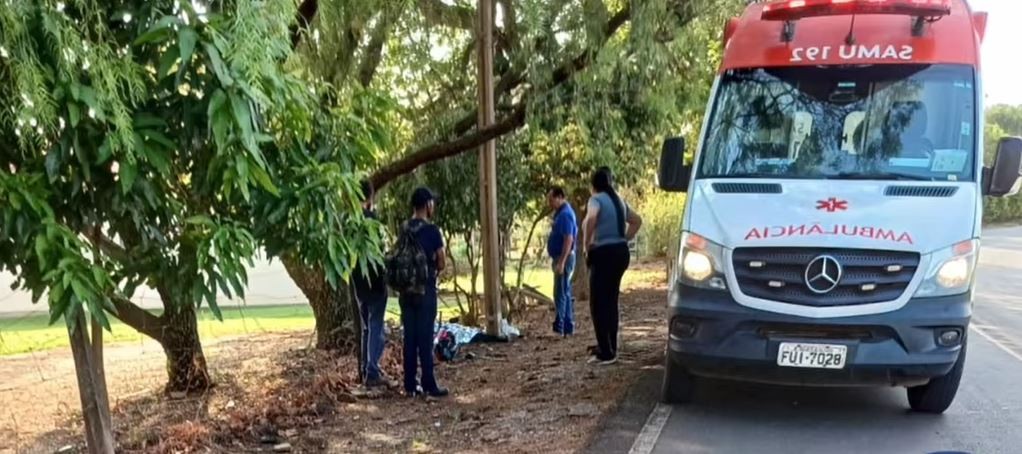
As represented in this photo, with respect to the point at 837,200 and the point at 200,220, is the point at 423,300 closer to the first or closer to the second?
the point at 837,200

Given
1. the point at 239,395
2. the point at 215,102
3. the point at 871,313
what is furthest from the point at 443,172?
the point at 215,102

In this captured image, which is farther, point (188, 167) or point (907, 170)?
point (907, 170)

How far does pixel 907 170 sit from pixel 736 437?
216 cm

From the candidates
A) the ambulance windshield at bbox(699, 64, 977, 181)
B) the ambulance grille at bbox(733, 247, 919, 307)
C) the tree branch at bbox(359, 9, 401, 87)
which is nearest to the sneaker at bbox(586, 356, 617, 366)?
the ambulance windshield at bbox(699, 64, 977, 181)

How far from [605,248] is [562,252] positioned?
7.84 feet

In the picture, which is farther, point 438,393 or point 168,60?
point 438,393

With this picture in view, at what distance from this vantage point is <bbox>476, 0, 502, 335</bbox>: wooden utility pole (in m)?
9.23

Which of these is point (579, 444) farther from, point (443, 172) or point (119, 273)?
point (443, 172)

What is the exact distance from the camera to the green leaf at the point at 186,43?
3.07 meters

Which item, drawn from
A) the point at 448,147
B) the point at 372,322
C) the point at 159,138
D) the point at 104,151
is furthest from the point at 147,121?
the point at 448,147

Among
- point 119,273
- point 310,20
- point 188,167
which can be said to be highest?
point 310,20

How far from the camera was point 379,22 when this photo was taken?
8.47 meters

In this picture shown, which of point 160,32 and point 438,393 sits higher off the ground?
point 160,32

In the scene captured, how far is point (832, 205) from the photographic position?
5.36 meters
